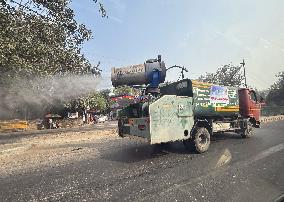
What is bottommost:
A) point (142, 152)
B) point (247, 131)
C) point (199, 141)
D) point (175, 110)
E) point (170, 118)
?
point (142, 152)

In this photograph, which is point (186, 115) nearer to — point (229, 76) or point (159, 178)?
point (159, 178)

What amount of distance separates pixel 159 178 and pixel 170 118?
2.76 metres

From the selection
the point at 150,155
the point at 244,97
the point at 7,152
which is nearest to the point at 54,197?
the point at 150,155

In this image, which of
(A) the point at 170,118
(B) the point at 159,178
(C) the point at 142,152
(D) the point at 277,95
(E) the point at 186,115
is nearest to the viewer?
(B) the point at 159,178

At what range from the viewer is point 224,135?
15.9 meters

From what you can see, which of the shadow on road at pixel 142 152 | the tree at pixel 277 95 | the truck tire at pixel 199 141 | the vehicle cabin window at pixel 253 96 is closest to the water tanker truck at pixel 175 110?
the truck tire at pixel 199 141

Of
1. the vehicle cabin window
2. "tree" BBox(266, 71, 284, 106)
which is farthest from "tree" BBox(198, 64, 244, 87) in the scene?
the vehicle cabin window

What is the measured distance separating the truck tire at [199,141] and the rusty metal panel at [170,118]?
423mm

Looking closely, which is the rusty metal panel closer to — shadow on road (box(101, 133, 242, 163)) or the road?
the road

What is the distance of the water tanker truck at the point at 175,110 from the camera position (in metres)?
9.88

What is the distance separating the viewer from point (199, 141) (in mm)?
11125

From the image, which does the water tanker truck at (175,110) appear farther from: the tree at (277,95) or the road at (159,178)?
the tree at (277,95)

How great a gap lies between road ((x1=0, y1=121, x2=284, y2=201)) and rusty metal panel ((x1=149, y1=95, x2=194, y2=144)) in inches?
30.0

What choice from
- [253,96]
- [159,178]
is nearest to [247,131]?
[253,96]
